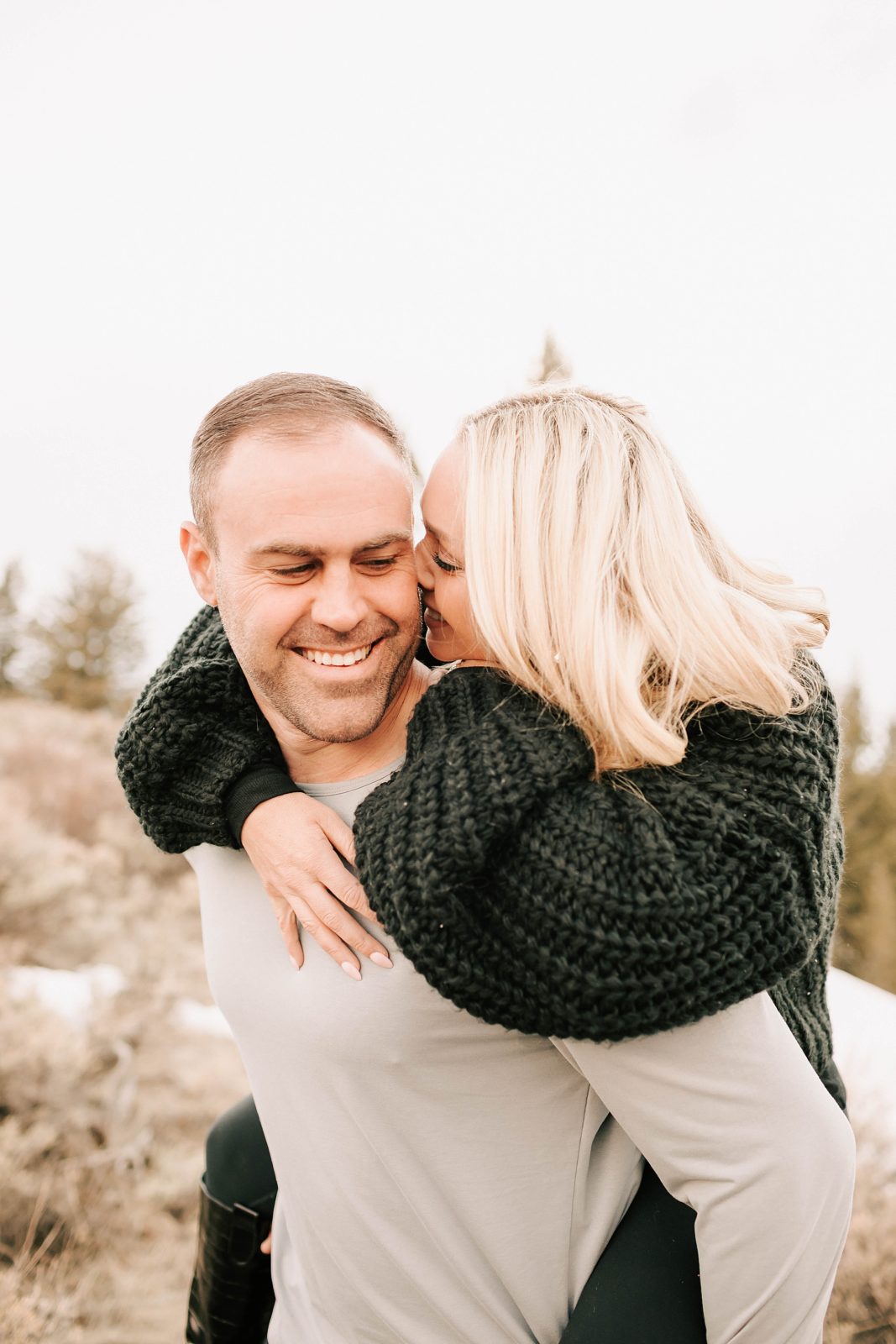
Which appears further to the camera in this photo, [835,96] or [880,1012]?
[835,96]

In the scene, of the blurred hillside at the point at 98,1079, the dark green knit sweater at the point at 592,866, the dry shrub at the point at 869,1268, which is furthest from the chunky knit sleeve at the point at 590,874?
the blurred hillside at the point at 98,1079

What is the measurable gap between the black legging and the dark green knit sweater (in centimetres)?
56

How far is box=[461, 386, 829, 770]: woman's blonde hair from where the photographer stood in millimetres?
1299

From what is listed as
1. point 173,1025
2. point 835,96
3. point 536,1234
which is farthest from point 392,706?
point 835,96

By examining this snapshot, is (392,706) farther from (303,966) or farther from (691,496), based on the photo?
(691,496)

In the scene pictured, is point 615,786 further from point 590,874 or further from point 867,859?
point 867,859

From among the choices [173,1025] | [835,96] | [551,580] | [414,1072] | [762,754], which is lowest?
[173,1025]

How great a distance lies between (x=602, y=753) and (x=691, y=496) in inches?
22.0

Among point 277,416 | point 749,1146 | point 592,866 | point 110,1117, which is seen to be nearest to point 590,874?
point 592,866

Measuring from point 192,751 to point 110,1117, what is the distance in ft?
9.23

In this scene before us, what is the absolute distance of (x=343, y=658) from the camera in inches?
62.0

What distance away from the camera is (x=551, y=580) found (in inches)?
56.1

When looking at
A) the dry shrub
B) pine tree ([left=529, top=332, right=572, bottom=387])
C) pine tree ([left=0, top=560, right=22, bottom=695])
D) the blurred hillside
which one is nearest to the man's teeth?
the blurred hillside

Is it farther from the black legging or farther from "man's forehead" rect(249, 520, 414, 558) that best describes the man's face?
the black legging
